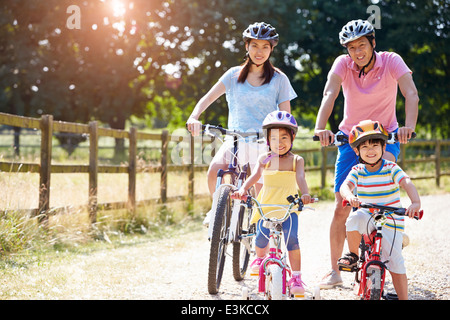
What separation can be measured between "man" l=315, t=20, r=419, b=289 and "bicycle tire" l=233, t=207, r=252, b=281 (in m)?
0.69

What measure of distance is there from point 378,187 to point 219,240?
113 cm

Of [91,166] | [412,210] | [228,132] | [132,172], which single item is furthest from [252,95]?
[132,172]

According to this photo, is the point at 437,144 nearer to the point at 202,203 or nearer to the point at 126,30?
the point at 202,203

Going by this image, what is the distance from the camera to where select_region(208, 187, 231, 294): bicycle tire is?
4.08 meters

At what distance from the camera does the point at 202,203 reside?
1055cm

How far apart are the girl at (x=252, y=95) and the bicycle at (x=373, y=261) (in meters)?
1.14

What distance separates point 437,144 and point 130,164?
1120cm

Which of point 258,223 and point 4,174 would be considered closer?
point 258,223

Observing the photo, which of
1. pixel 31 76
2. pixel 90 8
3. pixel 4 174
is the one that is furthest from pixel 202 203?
pixel 31 76

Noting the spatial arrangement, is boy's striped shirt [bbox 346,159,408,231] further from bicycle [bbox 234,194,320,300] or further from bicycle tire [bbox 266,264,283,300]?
bicycle tire [bbox 266,264,283,300]

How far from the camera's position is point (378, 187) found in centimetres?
380

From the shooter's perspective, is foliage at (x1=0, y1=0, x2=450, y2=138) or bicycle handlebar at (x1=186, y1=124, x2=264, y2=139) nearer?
bicycle handlebar at (x1=186, y1=124, x2=264, y2=139)

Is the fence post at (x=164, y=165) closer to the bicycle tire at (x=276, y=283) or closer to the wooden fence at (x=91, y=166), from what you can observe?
the wooden fence at (x=91, y=166)

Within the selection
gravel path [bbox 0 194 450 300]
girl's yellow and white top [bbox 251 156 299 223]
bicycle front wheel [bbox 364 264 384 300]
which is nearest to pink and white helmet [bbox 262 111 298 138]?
girl's yellow and white top [bbox 251 156 299 223]
